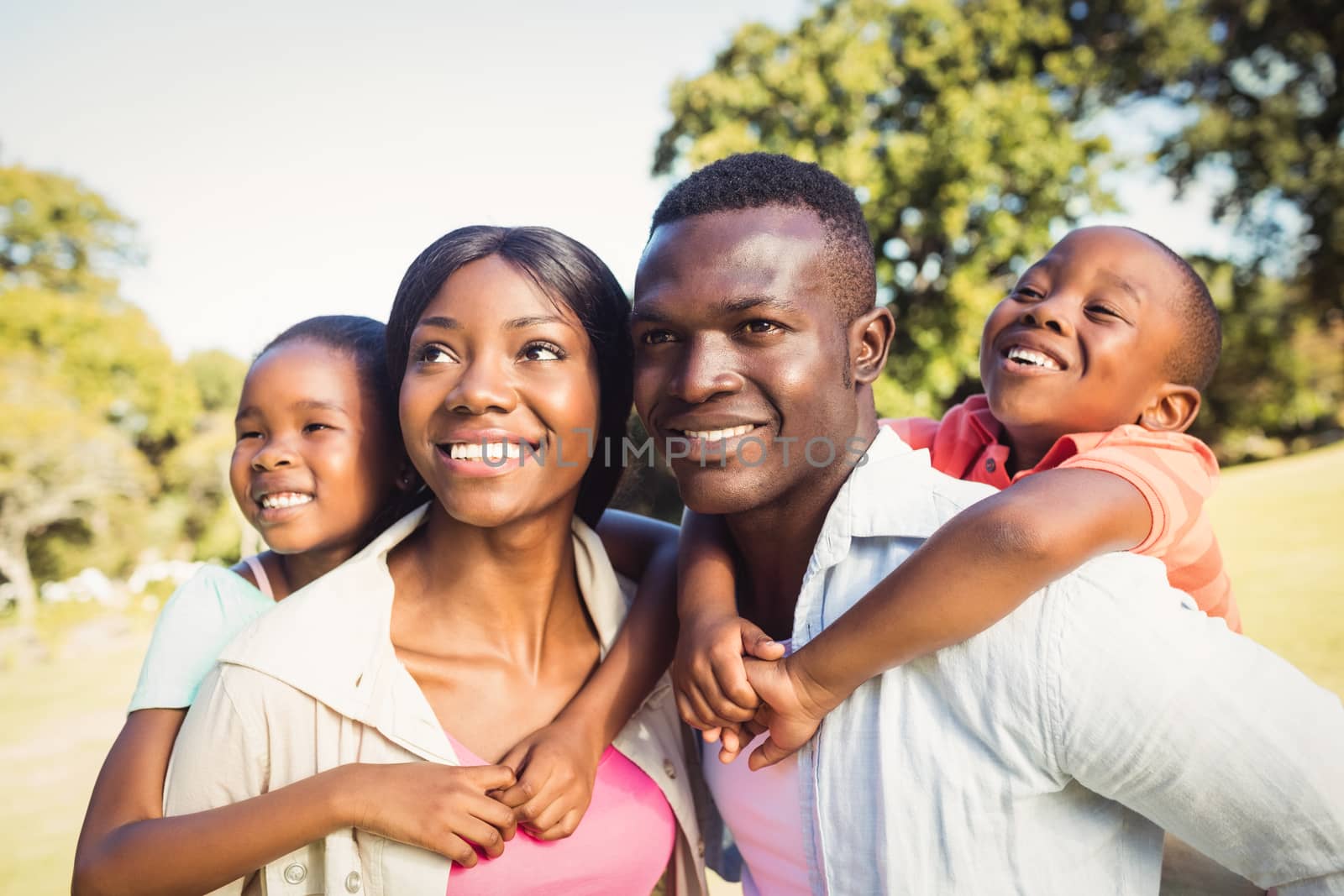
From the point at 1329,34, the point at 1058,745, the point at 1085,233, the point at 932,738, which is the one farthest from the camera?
the point at 1329,34

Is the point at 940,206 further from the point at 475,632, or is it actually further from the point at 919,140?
the point at 475,632

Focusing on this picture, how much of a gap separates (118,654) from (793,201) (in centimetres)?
1333

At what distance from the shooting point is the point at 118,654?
39.9ft

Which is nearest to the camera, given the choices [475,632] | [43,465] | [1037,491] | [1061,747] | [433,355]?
[1061,747]

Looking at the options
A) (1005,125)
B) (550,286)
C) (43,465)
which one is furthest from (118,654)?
(1005,125)

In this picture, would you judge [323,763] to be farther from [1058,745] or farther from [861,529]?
[1058,745]

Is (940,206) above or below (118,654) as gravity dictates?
above

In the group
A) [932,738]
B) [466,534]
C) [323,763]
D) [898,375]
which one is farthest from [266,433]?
[898,375]

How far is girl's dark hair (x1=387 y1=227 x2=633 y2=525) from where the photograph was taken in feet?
7.50

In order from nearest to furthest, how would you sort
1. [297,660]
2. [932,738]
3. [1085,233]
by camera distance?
[932,738]
[297,660]
[1085,233]

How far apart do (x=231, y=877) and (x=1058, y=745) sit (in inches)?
68.8

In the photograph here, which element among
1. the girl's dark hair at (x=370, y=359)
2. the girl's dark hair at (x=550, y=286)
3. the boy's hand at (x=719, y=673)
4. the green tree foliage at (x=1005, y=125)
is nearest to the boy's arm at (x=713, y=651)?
the boy's hand at (x=719, y=673)

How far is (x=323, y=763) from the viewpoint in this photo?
2016 millimetres

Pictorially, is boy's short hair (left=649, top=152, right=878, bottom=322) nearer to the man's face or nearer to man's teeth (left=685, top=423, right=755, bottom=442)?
the man's face
